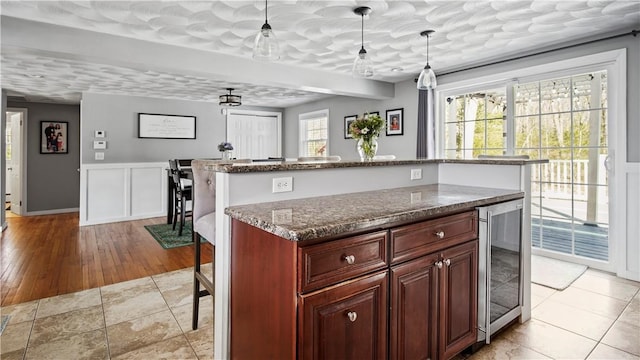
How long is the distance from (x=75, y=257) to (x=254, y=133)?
14.5 feet

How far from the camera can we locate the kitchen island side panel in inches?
49.6

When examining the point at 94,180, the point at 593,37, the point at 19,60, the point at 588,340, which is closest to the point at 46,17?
the point at 19,60

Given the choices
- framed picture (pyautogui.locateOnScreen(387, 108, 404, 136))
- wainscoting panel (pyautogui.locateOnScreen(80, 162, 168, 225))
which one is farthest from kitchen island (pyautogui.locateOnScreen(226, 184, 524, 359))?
wainscoting panel (pyautogui.locateOnScreen(80, 162, 168, 225))

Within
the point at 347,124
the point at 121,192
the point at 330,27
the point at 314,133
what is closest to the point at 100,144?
the point at 121,192

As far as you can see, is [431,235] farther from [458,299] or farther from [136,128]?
[136,128]

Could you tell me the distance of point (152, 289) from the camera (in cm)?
300

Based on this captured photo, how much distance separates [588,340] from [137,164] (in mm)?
6520

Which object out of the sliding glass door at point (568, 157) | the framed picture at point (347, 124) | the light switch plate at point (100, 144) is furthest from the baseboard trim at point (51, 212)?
the sliding glass door at point (568, 157)

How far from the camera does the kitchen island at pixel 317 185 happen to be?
5.42 ft

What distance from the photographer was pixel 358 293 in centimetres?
138

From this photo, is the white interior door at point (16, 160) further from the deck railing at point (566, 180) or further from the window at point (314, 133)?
the deck railing at point (566, 180)

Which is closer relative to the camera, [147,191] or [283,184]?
[283,184]

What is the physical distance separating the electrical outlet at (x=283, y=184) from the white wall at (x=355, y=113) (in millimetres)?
3702

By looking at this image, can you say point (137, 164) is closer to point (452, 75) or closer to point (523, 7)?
point (452, 75)
